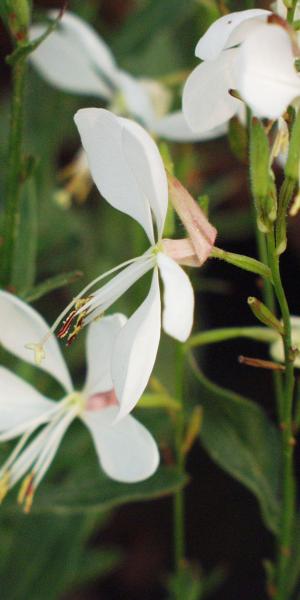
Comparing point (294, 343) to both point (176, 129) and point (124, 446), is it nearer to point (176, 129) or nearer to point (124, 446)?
point (124, 446)

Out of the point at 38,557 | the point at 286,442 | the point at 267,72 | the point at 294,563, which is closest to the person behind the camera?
the point at 267,72

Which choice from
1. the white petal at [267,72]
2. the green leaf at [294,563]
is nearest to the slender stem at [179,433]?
the green leaf at [294,563]

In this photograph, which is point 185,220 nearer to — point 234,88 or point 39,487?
point 234,88

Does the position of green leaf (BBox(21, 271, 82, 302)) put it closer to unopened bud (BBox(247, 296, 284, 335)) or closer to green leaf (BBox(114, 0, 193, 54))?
unopened bud (BBox(247, 296, 284, 335))

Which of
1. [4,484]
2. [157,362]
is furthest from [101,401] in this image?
[157,362]

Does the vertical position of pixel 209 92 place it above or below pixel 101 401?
above

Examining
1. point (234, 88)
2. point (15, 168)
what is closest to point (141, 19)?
point (15, 168)

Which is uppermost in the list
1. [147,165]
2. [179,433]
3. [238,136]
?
[147,165]
